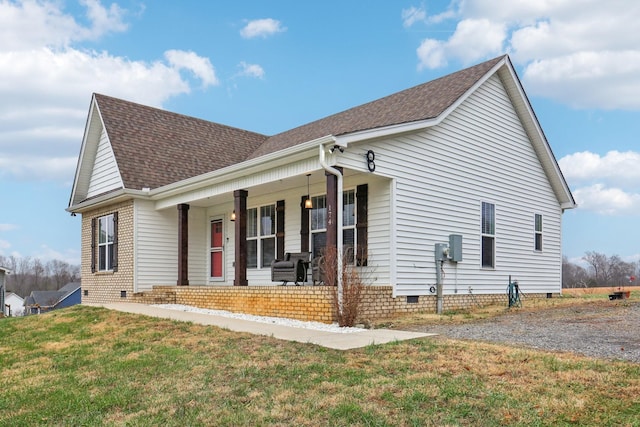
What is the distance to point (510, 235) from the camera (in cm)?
1470

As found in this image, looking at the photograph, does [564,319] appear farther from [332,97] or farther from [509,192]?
[332,97]

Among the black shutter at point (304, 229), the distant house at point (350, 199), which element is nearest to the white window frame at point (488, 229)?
the distant house at point (350, 199)

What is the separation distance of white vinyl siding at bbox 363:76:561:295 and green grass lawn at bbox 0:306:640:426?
4.77 m

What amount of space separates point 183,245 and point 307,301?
6135mm

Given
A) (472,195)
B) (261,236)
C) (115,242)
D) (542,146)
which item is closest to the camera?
(472,195)

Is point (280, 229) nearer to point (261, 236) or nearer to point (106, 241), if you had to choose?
point (261, 236)

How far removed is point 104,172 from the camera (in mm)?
17734

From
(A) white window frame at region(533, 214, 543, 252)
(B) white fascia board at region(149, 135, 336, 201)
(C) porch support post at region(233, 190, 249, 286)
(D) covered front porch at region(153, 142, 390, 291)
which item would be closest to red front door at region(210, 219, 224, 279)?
(D) covered front porch at region(153, 142, 390, 291)

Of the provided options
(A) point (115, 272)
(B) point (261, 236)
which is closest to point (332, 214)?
(B) point (261, 236)

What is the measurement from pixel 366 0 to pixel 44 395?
393 inches

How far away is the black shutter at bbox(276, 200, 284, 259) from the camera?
14445 mm

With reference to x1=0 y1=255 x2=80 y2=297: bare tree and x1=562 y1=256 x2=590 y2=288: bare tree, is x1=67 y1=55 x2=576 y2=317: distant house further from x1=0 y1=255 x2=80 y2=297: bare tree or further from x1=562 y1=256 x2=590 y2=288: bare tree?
x1=0 y1=255 x2=80 y2=297: bare tree

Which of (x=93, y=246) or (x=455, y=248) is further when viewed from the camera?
(x=93, y=246)

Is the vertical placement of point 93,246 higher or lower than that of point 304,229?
lower
